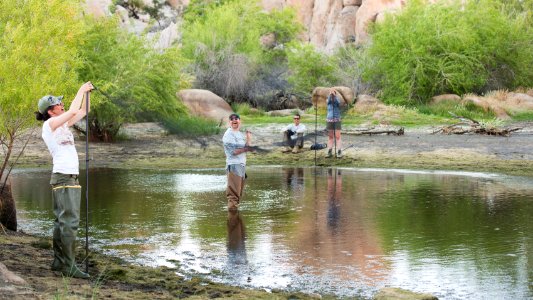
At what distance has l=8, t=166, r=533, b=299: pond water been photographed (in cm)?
970

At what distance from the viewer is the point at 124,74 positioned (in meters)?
27.4

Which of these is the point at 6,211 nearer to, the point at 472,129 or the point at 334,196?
the point at 334,196

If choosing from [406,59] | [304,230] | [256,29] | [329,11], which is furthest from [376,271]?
[329,11]

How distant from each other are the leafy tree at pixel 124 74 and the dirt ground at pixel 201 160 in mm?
973

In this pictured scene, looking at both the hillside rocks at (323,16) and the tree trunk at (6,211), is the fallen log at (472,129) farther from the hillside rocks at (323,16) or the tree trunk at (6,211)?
the hillside rocks at (323,16)

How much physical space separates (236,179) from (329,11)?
165ft

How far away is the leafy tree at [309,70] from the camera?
144ft

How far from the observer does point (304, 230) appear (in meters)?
12.9

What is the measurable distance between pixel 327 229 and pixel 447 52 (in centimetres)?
2827

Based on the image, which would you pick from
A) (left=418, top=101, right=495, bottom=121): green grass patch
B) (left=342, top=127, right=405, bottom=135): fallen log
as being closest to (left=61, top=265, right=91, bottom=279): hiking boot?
(left=342, top=127, right=405, bottom=135): fallen log

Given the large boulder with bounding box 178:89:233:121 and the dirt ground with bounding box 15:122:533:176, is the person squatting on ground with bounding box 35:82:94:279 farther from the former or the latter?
the large boulder with bounding box 178:89:233:121

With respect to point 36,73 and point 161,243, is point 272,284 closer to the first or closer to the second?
point 161,243

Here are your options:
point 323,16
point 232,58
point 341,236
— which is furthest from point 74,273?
point 323,16

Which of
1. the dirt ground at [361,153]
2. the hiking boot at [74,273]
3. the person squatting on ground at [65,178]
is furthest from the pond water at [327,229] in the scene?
the dirt ground at [361,153]
